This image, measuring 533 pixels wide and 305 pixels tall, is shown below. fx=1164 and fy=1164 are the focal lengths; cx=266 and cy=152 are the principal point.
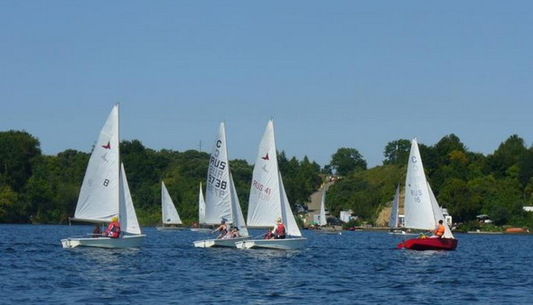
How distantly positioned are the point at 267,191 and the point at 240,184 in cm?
10013

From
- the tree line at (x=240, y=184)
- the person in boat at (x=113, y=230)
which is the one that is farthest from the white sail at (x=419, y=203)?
the tree line at (x=240, y=184)

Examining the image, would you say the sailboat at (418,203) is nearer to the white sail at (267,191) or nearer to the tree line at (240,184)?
the white sail at (267,191)

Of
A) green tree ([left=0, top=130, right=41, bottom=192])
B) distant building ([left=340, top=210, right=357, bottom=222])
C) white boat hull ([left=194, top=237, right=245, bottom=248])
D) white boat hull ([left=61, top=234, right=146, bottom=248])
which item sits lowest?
white boat hull ([left=61, top=234, right=146, bottom=248])

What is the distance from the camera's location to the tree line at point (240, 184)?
445 ft

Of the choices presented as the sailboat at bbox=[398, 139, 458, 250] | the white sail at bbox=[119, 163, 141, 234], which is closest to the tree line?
the sailboat at bbox=[398, 139, 458, 250]

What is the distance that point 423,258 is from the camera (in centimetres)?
5766

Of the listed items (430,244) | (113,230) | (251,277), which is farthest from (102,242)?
(430,244)

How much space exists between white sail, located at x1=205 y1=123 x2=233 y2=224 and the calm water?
2169 millimetres

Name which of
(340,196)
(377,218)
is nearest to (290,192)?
(340,196)

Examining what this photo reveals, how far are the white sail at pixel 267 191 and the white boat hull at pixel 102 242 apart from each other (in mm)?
6707

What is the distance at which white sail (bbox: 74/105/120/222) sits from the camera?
56062mm

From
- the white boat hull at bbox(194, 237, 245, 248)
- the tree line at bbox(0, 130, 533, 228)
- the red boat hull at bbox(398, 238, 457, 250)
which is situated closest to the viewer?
the white boat hull at bbox(194, 237, 245, 248)

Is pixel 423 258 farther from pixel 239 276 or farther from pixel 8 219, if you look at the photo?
pixel 8 219

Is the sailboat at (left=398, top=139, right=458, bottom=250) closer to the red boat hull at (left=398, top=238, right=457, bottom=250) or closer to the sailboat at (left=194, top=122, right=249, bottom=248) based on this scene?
the red boat hull at (left=398, top=238, right=457, bottom=250)
